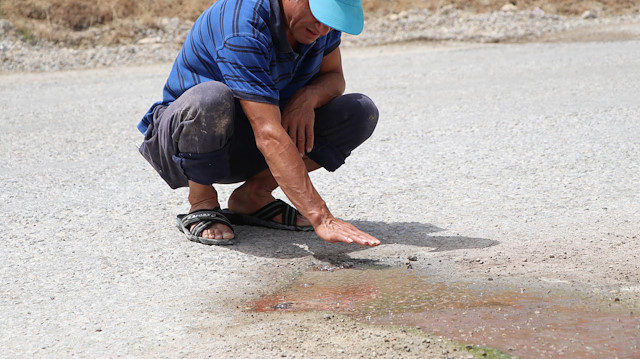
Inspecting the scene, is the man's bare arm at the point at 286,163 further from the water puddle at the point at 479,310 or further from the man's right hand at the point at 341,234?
the water puddle at the point at 479,310

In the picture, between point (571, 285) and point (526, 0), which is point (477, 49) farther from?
point (571, 285)

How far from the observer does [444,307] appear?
255cm

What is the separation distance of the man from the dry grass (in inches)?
318

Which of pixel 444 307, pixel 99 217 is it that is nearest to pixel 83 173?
pixel 99 217

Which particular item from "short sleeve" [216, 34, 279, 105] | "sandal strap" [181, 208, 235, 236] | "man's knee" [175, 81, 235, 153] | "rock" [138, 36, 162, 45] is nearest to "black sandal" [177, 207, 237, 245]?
"sandal strap" [181, 208, 235, 236]

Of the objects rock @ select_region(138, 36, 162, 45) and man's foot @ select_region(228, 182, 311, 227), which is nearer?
man's foot @ select_region(228, 182, 311, 227)

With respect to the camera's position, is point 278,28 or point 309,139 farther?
point 309,139

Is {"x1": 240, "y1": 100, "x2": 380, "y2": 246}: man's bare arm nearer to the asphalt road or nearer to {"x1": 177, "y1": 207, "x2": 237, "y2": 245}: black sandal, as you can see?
the asphalt road

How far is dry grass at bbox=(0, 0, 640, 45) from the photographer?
1097cm

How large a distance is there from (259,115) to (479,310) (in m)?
1.03

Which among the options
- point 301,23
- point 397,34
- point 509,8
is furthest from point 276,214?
point 509,8

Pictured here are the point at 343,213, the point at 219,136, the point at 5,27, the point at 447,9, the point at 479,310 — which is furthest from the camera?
the point at 447,9

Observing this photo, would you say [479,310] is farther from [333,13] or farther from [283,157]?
[333,13]

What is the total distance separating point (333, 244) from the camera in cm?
329
